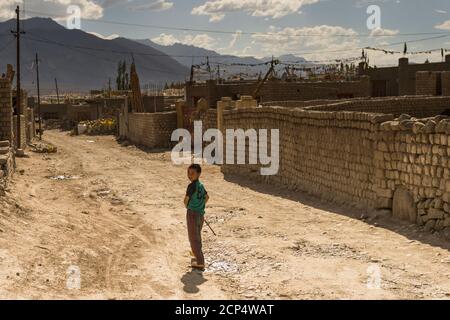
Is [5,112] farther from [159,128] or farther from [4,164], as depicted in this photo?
[159,128]

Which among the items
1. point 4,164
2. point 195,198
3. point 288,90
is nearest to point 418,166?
point 195,198

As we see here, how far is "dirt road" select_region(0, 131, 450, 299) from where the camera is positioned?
696cm

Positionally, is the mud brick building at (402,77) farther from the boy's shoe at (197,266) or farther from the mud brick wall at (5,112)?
the boy's shoe at (197,266)

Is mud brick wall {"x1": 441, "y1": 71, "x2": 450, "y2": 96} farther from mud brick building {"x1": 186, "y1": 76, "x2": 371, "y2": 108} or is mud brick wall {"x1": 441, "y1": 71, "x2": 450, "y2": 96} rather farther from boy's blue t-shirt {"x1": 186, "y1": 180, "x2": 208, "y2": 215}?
boy's blue t-shirt {"x1": 186, "y1": 180, "x2": 208, "y2": 215}

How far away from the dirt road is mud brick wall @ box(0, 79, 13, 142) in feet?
15.8

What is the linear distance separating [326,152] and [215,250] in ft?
14.9

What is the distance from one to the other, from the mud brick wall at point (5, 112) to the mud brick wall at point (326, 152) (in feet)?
25.1

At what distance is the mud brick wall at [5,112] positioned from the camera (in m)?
18.2

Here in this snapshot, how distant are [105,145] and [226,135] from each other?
1667cm

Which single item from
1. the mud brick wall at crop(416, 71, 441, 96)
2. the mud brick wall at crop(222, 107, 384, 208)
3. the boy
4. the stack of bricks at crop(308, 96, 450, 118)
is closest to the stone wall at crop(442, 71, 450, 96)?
the mud brick wall at crop(416, 71, 441, 96)

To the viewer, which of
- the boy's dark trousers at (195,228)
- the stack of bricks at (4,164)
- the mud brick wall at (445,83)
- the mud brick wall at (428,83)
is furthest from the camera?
the mud brick wall at (428,83)

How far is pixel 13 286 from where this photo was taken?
6645mm

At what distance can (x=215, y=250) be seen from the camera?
9133mm

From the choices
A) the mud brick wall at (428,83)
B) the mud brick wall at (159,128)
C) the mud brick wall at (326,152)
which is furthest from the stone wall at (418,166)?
the mud brick wall at (159,128)
